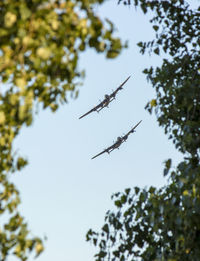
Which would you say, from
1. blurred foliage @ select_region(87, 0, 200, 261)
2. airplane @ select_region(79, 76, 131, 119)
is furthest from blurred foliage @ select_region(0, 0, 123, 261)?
airplane @ select_region(79, 76, 131, 119)

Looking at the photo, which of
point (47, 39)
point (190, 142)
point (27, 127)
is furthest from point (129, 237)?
point (47, 39)

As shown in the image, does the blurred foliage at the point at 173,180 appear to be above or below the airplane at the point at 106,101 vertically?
below

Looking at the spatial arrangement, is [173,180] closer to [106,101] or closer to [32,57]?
[32,57]

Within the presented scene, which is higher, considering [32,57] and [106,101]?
[106,101]

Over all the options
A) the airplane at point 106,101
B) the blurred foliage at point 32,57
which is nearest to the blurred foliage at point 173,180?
the blurred foliage at point 32,57

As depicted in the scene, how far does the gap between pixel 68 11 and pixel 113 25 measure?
1.89 ft

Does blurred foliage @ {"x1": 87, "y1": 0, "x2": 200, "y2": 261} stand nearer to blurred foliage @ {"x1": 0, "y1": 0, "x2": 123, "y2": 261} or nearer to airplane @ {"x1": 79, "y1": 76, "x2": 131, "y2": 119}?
blurred foliage @ {"x1": 0, "y1": 0, "x2": 123, "y2": 261}

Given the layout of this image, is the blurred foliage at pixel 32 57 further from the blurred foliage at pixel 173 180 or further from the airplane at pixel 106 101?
the airplane at pixel 106 101

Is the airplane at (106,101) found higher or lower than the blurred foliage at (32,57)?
higher

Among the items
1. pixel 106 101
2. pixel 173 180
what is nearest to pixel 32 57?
pixel 173 180

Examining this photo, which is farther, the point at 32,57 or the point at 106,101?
the point at 106,101

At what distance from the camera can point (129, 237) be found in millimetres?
7980

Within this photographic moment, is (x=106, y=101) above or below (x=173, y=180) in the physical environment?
above

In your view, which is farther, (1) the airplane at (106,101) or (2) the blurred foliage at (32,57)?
(1) the airplane at (106,101)
